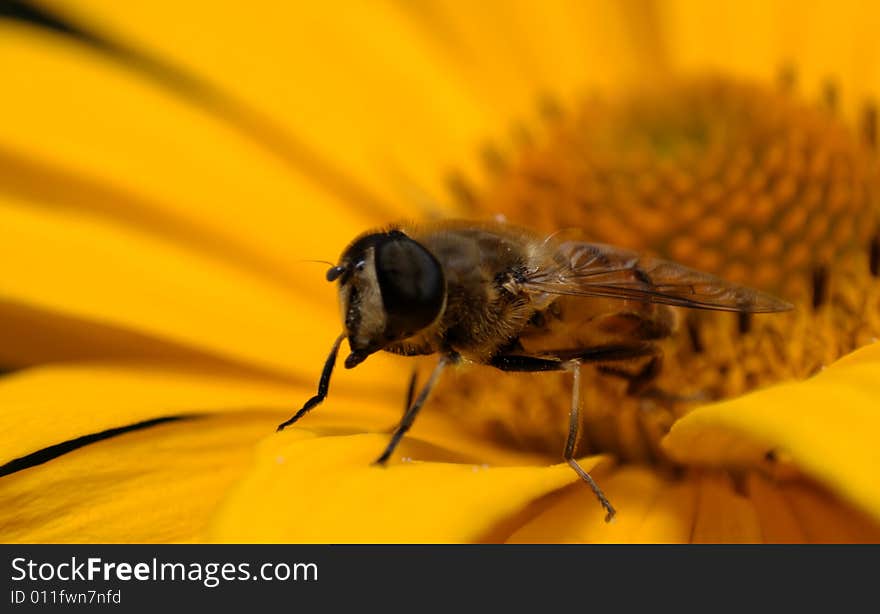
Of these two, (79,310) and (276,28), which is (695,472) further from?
(276,28)

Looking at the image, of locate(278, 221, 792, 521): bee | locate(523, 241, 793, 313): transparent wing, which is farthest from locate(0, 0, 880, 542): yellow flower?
locate(523, 241, 793, 313): transparent wing

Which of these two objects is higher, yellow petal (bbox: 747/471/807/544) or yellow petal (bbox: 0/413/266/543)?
yellow petal (bbox: 0/413/266/543)

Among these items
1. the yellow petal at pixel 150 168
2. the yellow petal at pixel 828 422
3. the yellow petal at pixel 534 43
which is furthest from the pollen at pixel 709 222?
the yellow petal at pixel 828 422

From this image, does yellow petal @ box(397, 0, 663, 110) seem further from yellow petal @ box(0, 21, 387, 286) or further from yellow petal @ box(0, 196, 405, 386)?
yellow petal @ box(0, 196, 405, 386)

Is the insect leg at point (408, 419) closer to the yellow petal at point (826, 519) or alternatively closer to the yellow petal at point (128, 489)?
the yellow petal at point (128, 489)

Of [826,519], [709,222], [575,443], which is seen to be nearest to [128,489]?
[575,443]

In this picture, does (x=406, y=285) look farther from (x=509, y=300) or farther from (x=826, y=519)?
(x=826, y=519)

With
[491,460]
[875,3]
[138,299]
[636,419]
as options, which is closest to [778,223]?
[636,419]
